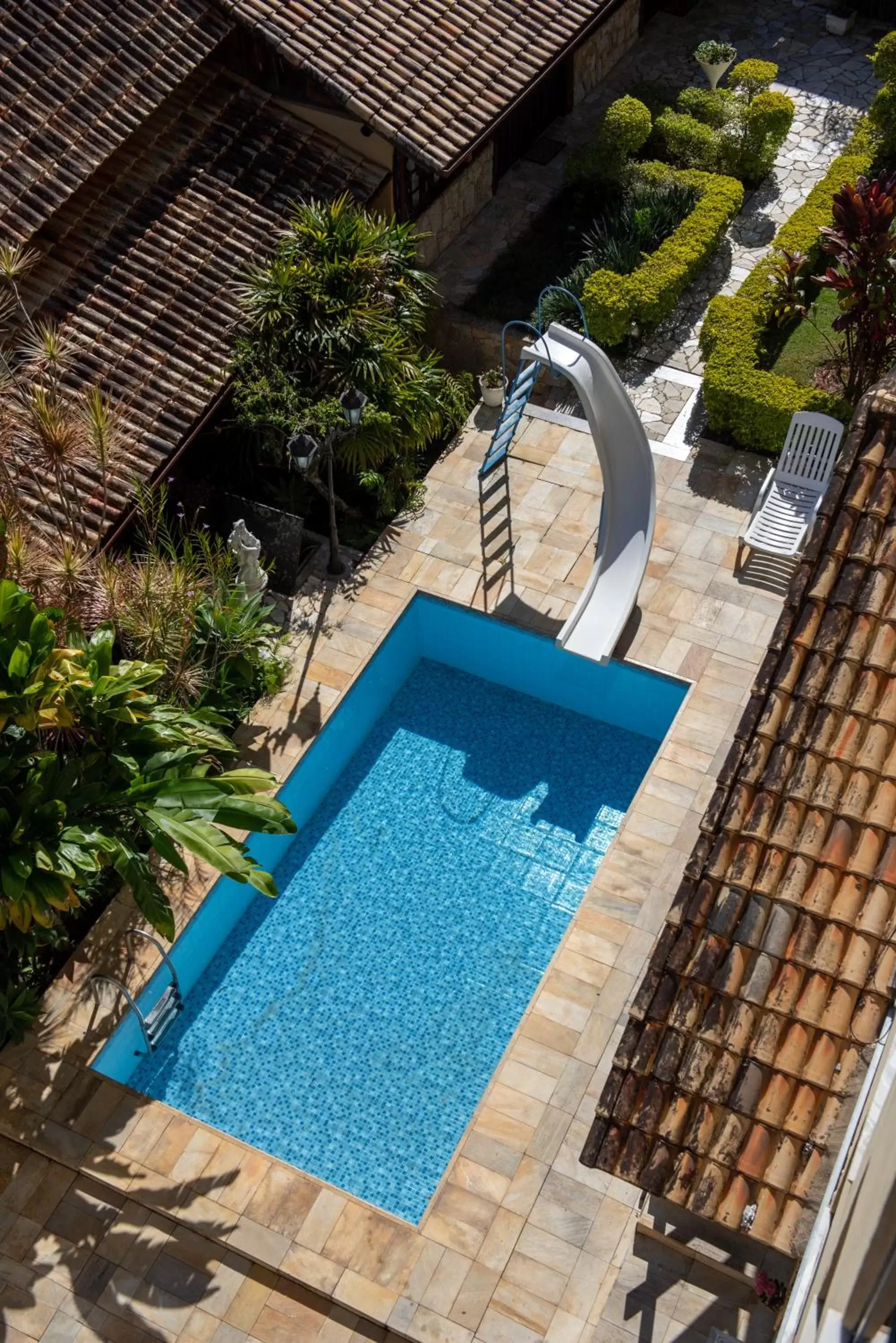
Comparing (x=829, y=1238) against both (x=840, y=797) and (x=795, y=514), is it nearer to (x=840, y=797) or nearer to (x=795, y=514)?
(x=840, y=797)

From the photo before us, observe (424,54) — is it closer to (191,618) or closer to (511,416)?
(511,416)

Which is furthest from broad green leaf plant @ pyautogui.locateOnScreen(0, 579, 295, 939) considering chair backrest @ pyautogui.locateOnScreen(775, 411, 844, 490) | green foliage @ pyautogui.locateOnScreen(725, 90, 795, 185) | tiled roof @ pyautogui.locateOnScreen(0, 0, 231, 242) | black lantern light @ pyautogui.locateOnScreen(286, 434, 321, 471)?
green foliage @ pyautogui.locateOnScreen(725, 90, 795, 185)

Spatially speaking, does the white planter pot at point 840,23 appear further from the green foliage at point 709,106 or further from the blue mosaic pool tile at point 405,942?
the blue mosaic pool tile at point 405,942

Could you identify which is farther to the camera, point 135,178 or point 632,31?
point 632,31

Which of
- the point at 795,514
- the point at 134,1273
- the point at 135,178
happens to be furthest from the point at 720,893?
the point at 135,178

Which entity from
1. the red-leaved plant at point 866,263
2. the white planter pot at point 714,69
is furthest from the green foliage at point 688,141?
the red-leaved plant at point 866,263
